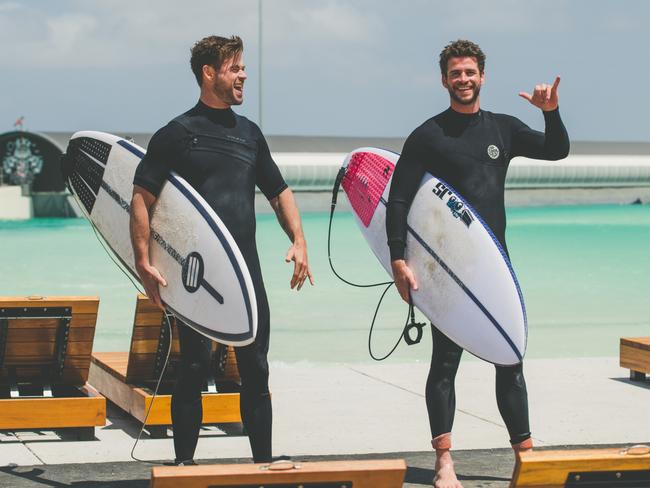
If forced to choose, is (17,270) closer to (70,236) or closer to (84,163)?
(70,236)

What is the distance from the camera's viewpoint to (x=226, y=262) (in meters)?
5.32

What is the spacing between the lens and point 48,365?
7.22 m

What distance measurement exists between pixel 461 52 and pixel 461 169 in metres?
0.48

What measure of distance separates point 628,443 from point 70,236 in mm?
29129

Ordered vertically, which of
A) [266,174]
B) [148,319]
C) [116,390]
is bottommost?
[116,390]

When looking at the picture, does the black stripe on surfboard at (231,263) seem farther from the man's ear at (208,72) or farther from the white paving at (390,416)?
the white paving at (390,416)

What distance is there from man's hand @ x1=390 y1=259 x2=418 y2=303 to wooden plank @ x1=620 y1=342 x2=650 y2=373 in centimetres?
366

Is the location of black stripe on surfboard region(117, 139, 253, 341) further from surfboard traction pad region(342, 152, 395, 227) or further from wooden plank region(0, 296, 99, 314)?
wooden plank region(0, 296, 99, 314)

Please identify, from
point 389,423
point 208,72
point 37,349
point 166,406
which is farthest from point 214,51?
point 389,423

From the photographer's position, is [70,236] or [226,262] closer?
[226,262]

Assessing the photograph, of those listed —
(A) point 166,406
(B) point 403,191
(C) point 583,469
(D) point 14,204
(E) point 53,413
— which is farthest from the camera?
(D) point 14,204

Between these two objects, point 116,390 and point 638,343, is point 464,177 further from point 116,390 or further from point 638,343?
point 638,343

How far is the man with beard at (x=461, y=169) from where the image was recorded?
5.61 metres

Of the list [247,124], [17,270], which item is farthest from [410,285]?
[17,270]
